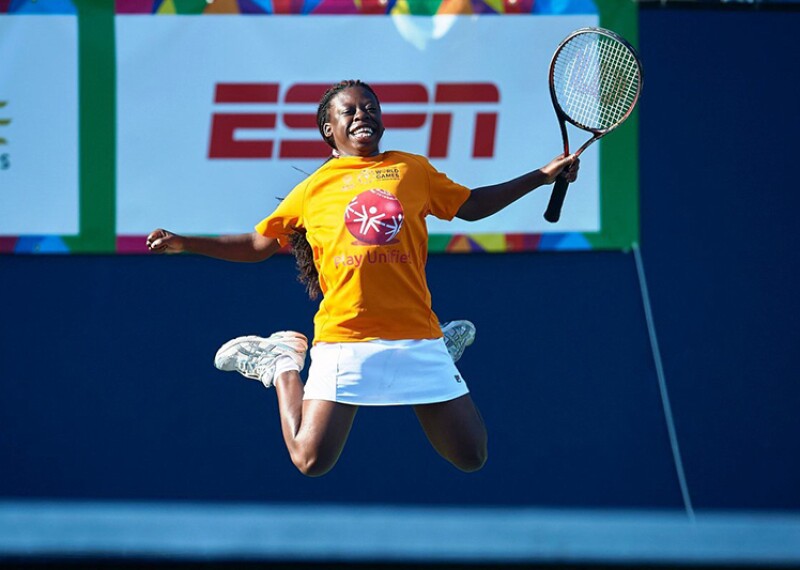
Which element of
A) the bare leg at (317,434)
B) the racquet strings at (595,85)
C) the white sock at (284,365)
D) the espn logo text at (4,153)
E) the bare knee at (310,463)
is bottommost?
the bare knee at (310,463)

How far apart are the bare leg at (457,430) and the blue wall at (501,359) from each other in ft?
5.90

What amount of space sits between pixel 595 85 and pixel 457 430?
154 cm

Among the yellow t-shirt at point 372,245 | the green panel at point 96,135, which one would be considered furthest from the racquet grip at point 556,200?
the green panel at point 96,135

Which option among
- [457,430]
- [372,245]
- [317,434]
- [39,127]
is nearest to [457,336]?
[457,430]

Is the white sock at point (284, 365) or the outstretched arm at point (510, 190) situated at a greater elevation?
the outstretched arm at point (510, 190)

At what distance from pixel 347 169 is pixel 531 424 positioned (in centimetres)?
220

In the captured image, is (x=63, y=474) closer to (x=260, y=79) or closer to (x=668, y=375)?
(x=260, y=79)

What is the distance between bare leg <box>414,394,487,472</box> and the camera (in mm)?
4660

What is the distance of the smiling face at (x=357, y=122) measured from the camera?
4809mm

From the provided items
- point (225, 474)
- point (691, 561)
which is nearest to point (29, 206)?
point (225, 474)

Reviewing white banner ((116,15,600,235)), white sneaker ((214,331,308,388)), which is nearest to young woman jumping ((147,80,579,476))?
white sneaker ((214,331,308,388))

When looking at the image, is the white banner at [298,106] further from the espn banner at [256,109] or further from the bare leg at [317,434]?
the bare leg at [317,434]

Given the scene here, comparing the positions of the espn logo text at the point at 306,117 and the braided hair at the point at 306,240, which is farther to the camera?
the espn logo text at the point at 306,117

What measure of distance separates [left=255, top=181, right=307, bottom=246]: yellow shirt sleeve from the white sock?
46cm
